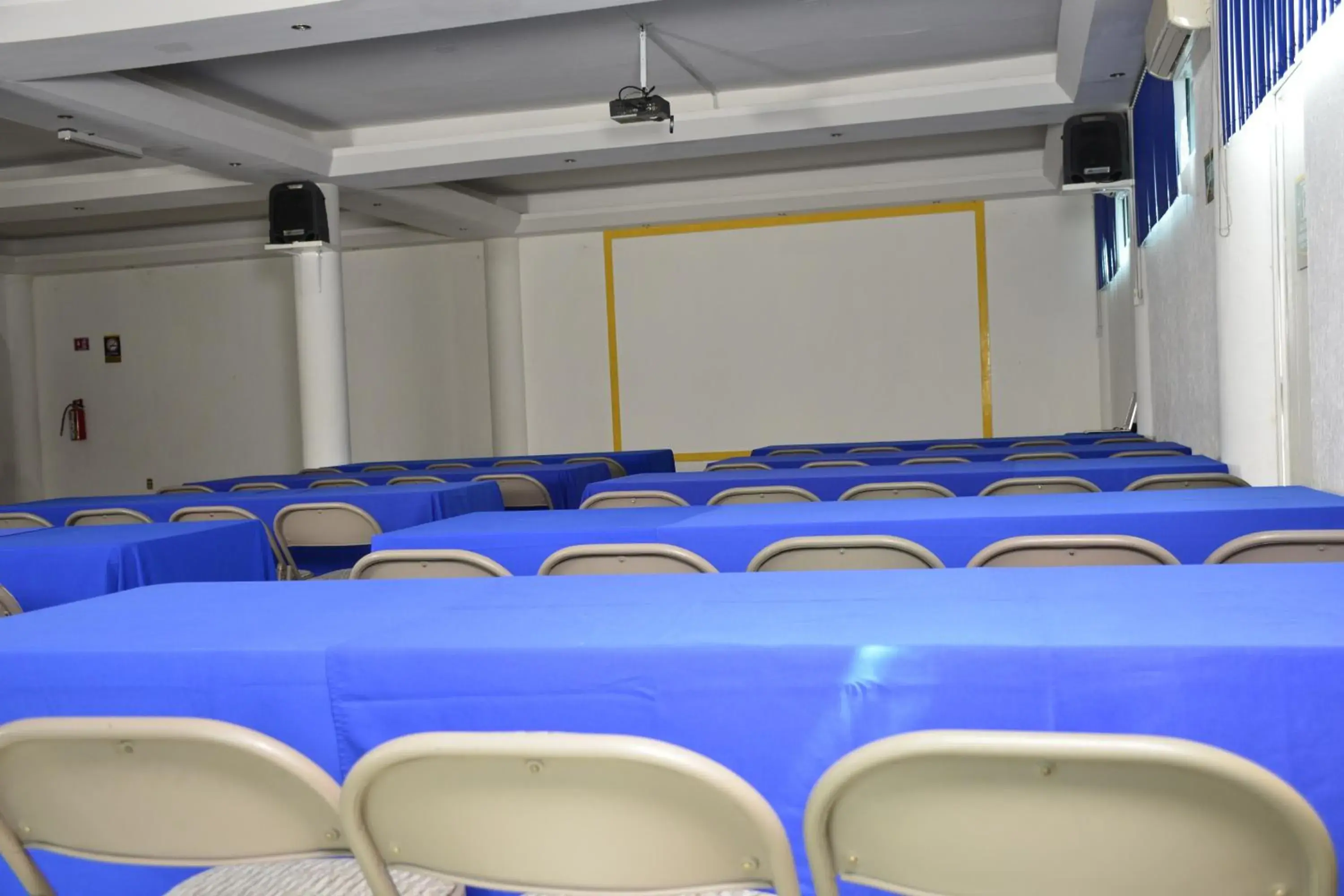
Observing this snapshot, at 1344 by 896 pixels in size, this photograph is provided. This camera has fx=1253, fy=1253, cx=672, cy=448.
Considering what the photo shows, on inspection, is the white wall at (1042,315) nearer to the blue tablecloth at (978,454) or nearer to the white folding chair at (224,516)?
the blue tablecloth at (978,454)

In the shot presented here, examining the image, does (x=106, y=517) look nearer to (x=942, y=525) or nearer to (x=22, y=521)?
(x=22, y=521)

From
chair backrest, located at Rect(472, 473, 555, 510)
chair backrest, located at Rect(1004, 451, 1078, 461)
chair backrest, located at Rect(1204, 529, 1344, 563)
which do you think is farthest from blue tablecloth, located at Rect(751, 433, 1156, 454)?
chair backrest, located at Rect(1204, 529, 1344, 563)

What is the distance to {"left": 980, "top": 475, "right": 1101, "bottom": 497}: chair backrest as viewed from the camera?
4.61m

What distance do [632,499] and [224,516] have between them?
1636 mm

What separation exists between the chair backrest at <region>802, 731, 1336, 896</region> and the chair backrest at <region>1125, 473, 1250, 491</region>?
136 inches

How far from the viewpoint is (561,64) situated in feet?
26.5

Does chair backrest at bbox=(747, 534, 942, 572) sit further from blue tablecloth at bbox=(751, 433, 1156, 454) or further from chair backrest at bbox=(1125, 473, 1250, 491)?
blue tablecloth at bbox=(751, 433, 1156, 454)

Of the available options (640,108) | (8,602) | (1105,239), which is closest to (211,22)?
(640,108)

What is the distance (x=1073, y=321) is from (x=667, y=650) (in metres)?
11.1

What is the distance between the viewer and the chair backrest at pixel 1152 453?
19.4 ft

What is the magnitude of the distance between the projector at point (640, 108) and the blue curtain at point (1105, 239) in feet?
13.6

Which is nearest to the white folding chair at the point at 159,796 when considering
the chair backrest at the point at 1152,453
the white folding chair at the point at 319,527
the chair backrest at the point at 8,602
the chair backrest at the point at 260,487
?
the chair backrest at the point at 8,602

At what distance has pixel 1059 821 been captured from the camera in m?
1.15

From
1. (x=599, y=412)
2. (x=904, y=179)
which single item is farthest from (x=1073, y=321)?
(x=599, y=412)
